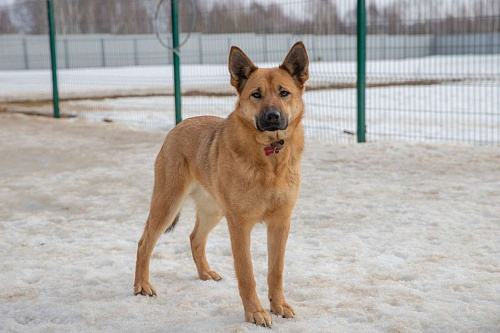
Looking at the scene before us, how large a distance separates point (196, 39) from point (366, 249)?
8.85 meters

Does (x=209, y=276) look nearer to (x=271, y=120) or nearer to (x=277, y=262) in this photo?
(x=277, y=262)

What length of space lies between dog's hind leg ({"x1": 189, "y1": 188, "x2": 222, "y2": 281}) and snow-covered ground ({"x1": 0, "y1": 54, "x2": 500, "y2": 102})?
6031mm

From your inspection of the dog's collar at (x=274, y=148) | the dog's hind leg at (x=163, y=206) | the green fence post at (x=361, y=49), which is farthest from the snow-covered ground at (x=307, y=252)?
the green fence post at (x=361, y=49)

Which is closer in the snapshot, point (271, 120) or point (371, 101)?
point (271, 120)

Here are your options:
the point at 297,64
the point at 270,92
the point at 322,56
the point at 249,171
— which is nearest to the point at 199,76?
the point at 322,56

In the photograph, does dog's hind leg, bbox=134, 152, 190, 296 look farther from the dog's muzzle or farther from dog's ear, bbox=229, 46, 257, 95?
the dog's muzzle

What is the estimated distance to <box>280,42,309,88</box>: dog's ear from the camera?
3354 mm

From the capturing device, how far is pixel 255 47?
1006 centimetres

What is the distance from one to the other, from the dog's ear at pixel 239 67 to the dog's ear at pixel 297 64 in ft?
0.68

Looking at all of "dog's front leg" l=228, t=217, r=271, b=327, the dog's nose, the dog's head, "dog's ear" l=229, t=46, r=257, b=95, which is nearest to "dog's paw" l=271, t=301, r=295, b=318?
"dog's front leg" l=228, t=217, r=271, b=327

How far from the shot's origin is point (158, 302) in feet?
11.2

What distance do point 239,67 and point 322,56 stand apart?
6.38 metres

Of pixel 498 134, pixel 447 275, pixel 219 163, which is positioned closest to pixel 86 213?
pixel 219 163

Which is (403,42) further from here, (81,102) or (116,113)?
(81,102)
